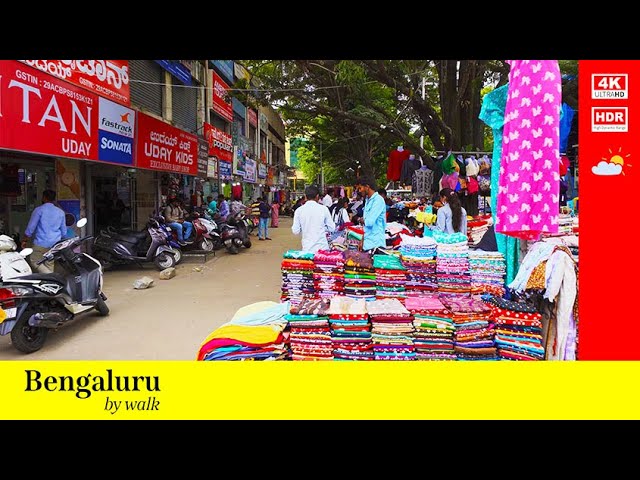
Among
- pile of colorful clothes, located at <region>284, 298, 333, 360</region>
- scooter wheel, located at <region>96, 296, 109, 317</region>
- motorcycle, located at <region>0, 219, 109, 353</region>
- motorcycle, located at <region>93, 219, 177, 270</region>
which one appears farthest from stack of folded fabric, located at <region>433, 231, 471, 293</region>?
motorcycle, located at <region>93, 219, 177, 270</region>

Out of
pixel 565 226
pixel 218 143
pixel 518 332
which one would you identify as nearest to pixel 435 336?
pixel 518 332

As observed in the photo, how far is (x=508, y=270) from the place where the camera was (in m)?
4.18

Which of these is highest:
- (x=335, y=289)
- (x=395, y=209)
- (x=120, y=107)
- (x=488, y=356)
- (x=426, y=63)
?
(x=426, y=63)

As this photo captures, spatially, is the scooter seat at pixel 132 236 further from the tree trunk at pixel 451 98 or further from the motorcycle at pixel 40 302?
the tree trunk at pixel 451 98

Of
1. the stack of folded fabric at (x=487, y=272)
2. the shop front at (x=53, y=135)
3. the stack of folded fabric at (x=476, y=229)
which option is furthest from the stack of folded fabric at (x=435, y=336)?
the shop front at (x=53, y=135)

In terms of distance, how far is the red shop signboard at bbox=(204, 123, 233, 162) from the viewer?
654 inches

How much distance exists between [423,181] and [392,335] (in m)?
7.55

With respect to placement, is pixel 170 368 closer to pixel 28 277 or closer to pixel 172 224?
pixel 28 277

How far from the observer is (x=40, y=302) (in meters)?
5.06

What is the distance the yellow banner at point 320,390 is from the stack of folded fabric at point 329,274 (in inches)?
36.1

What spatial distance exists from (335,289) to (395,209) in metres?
7.13

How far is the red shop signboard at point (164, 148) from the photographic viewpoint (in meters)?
10.2

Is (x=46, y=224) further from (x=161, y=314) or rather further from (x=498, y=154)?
(x=498, y=154)

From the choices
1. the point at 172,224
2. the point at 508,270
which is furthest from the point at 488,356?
the point at 172,224
